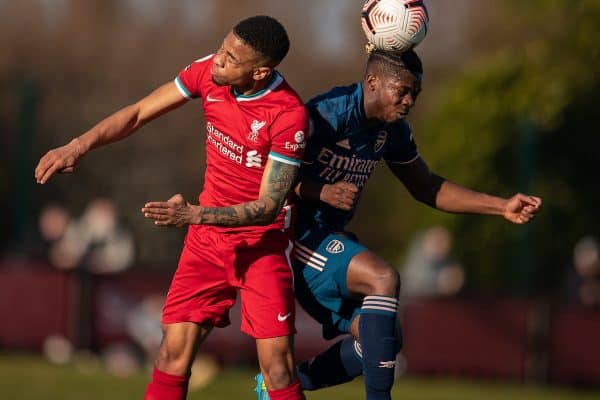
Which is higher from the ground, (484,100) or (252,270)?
(252,270)

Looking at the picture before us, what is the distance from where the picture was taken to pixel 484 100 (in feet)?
65.9

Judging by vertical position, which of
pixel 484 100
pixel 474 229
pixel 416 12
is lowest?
pixel 474 229

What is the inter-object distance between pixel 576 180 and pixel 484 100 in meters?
2.53

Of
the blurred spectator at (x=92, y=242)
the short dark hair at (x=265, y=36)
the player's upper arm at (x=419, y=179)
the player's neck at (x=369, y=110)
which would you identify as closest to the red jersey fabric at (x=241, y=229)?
the short dark hair at (x=265, y=36)

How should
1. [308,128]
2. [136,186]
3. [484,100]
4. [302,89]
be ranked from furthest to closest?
[302,89]
[136,186]
[484,100]
[308,128]

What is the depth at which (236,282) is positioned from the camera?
7.65 m

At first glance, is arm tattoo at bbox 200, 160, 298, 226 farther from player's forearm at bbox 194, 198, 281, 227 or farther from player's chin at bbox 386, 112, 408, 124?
player's chin at bbox 386, 112, 408, 124

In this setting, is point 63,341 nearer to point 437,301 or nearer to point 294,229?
point 437,301

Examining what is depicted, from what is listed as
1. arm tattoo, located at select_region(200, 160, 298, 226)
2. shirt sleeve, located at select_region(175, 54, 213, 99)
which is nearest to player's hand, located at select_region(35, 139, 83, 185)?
shirt sleeve, located at select_region(175, 54, 213, 99)

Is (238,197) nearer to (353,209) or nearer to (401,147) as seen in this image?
(353,209)

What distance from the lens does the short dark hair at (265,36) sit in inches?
285

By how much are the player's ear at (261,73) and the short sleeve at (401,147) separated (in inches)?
41.1

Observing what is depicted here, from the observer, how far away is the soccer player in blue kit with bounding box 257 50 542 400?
748 centimetres

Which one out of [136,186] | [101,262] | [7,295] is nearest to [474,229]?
[101,262]
